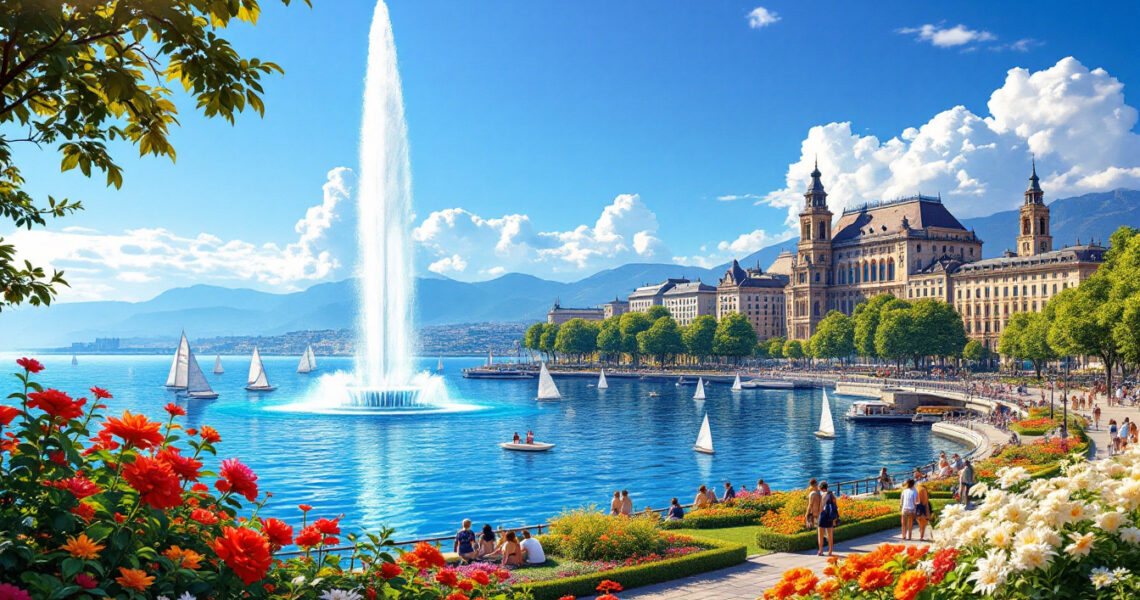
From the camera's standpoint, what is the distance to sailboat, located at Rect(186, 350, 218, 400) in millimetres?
109625

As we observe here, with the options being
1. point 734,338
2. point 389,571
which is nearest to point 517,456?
point 389,571

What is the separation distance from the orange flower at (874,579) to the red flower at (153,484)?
551 centimetres

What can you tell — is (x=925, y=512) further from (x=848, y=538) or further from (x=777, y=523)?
(x=777, y=523)

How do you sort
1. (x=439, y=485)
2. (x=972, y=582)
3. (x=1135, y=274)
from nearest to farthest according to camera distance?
(x=972, y=582) < (x=439, y=485) < (x=1135, y=274)

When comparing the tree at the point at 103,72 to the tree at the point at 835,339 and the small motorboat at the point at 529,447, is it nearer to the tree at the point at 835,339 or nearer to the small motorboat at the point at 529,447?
the small motorboat at the point at 529,447

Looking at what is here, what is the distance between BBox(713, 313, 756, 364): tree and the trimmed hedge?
16080 cm

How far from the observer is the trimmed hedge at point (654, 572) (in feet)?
63.7


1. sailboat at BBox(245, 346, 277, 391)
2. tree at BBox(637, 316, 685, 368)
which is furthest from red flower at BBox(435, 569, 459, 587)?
tree at BBox(637, 316, 685, 368)

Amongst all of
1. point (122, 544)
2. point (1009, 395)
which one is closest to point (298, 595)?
point (122, 544)

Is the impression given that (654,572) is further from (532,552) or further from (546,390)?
(546,390)

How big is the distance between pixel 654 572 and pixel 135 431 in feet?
55.9

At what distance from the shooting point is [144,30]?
561 cm

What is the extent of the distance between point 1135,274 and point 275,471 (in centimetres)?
6793

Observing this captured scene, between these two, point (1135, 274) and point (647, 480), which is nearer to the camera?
point (647, 480)
